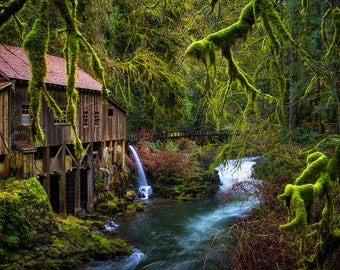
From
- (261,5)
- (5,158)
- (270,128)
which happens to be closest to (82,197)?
(5,158)

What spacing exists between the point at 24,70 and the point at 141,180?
39.9 ft

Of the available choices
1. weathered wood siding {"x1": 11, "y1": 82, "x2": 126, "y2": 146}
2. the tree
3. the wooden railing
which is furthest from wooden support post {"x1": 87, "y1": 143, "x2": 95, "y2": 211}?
the tree

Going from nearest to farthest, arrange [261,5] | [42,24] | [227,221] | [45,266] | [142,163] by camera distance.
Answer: [42,24] < [261,5] < [45,266] < [227,221] < [142,163]

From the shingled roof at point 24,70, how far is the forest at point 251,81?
130 centimetres

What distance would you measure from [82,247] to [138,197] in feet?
32.7

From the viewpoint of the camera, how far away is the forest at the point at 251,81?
139 inches

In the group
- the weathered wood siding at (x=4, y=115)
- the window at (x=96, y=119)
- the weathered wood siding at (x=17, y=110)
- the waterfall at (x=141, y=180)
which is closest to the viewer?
the weathered wood siding at (x=4, y=115)

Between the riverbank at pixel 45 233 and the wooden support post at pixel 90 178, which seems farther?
the wooden support post at pixel 90 178

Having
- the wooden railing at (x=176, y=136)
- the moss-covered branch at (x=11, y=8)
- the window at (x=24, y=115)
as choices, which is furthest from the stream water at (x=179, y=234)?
the moss-covered branch at (x=11, y=8)

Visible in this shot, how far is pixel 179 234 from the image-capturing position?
16.2m

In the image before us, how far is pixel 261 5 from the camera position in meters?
3.61

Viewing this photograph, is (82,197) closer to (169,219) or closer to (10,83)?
(169,219)

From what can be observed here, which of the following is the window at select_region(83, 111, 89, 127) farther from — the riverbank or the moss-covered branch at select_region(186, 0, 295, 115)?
the moss-covered branch at select_region(186, 0, 295, 115)

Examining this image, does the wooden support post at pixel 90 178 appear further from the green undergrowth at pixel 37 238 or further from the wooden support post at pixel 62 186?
the green undergrowth at pixel 37 238
